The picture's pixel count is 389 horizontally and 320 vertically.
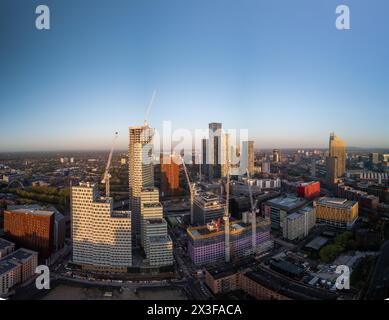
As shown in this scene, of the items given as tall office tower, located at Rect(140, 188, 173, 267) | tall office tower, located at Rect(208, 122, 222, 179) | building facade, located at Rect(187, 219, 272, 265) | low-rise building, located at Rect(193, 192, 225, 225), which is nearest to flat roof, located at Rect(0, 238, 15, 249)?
tall office tower, located at Rect(140, 188, 173, 267)

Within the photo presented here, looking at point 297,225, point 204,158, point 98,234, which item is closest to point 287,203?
point 297,225

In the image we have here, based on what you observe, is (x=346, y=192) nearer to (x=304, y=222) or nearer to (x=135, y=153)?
(x=304, y=222)

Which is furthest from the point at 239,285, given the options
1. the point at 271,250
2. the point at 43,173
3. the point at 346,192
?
the point at 43,173

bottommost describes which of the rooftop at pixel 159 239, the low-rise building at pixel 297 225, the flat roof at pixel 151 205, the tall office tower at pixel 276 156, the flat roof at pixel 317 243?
the flat roof at pixel 317 243

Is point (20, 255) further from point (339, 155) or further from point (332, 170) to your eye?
point (339, 155)

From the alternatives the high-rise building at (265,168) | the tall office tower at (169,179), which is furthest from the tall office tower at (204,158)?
the high-rise building at (265,168)

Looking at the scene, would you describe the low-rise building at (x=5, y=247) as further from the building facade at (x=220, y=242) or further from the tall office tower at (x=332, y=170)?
the tall office tower at (x=332, y=170)

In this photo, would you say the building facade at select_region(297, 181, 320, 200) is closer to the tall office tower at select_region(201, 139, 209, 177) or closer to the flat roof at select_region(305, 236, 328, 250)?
the flat roof at select_region(305, 236, 328, 250)
